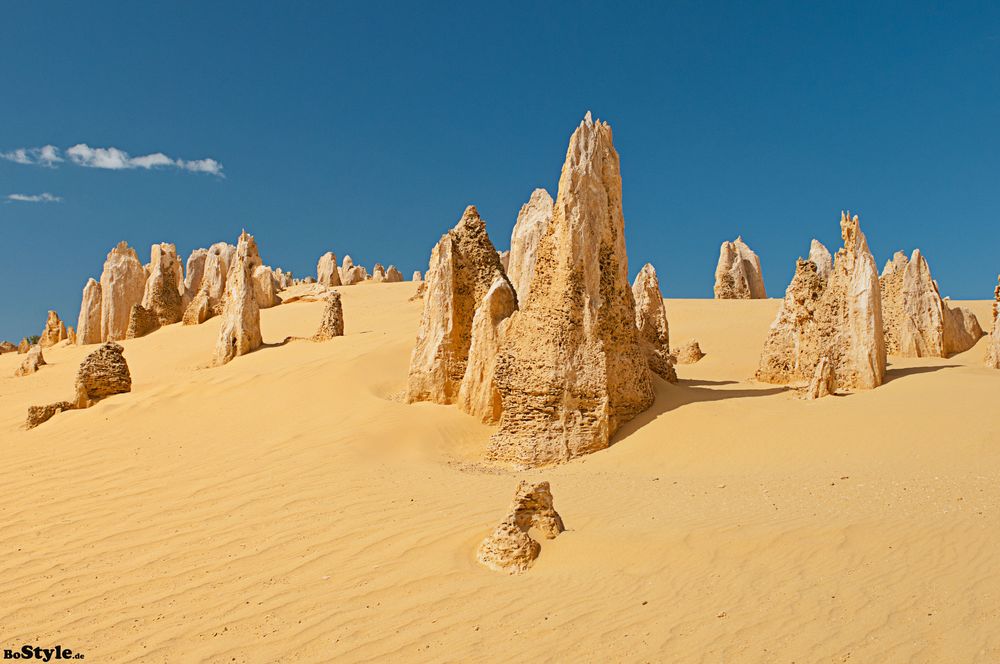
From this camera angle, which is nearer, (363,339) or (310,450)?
(310,450)

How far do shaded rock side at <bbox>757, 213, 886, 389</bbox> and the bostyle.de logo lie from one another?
1029cm

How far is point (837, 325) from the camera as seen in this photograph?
11.9m

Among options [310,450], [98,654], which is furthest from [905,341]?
[98,654]

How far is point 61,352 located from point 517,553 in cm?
2852

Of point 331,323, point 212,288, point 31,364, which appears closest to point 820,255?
point 331,323

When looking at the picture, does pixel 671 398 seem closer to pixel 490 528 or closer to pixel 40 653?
pixel 490 528

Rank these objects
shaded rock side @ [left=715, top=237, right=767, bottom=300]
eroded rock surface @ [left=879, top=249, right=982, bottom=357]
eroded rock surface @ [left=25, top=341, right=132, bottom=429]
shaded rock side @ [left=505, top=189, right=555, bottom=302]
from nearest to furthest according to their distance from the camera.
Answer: eroded rock surface @ [left=25, top=341, right=132, bottom=429] < shaded rock side @ [left=505, top=189, right=555, bottom=302] < eroded rock surface @ [left=879, top=249, right=982, bottom=357] < shaded rock side @ [left=715, top=237, right=767, bottom=300]

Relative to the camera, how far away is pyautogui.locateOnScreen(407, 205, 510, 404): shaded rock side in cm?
1134

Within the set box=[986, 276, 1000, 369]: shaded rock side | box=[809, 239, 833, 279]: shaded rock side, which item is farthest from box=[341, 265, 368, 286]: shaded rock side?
box=[986, 276, 1000, 369]: shaded rock side

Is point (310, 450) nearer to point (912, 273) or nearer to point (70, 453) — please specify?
point (70, 453)

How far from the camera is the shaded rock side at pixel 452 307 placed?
11.3 metres

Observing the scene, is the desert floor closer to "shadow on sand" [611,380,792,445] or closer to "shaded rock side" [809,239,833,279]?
"shadow on sand" [611,380,792,445]

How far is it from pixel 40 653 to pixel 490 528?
3.25m

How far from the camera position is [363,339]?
17734mm
